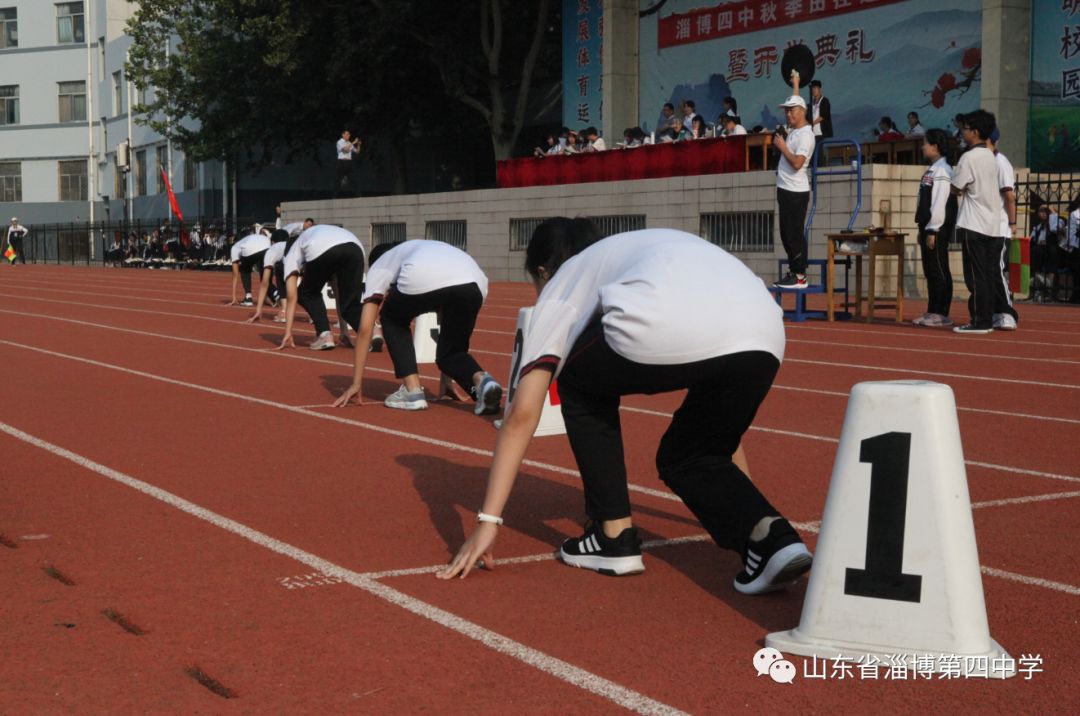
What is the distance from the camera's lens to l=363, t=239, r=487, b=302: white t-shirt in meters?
9.08

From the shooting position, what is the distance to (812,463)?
721cm

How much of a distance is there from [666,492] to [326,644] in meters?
2.67

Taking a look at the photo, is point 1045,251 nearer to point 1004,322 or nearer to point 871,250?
point 871,250

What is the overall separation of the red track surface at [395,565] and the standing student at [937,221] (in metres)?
5.36

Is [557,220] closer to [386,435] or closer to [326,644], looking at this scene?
[326,644]

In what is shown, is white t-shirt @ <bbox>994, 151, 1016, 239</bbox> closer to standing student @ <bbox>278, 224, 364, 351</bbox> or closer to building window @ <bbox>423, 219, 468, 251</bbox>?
standing student @ <bbox>278, 224, 364, 351</bbox>

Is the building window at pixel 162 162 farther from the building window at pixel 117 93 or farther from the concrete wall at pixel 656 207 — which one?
the concrete wall at pixel 656 207

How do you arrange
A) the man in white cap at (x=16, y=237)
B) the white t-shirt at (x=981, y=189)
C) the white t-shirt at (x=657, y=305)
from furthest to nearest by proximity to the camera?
the man in white cap at (x=16, y=237), the white t-shirt at (x=981, y=189), the white t-shirt at (x=657, y=305)

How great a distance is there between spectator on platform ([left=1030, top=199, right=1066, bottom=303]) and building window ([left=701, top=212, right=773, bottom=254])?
4518mm

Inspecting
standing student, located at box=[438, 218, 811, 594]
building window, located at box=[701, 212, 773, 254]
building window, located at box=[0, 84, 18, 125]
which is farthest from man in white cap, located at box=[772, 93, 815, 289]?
building window, located at box=[0, 84, 18, 125]

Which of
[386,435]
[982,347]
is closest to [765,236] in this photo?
[982,347]

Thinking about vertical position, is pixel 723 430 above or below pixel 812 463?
above

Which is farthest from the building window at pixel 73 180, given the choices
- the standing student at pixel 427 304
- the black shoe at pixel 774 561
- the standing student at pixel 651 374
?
the black shoe at pixel 774 561

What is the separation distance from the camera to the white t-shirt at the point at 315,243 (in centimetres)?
1291
